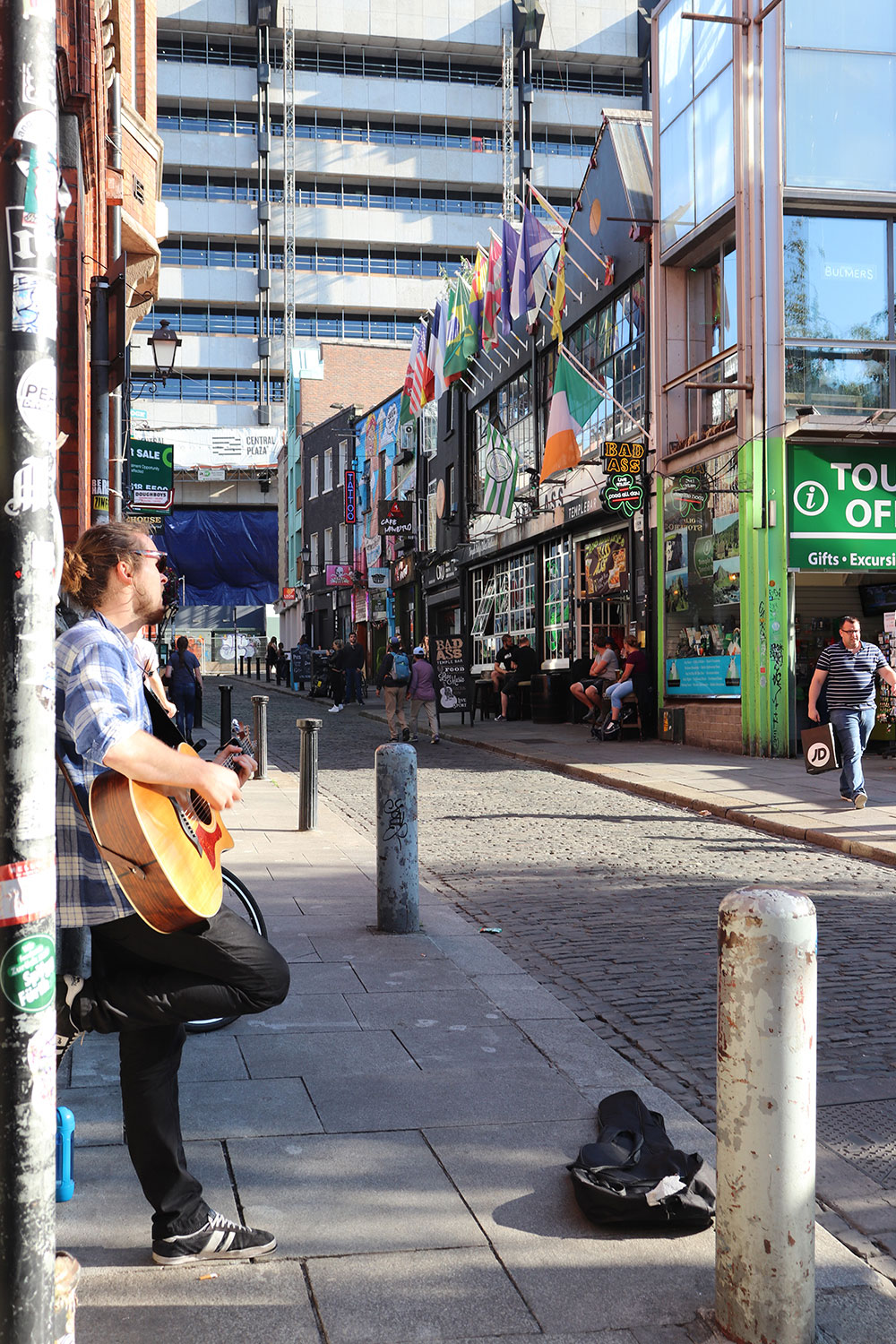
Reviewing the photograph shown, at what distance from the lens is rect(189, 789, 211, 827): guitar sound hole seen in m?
3.07

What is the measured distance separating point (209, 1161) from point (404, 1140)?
58 centimetres

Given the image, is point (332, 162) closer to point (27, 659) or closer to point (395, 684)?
point (395, 684)

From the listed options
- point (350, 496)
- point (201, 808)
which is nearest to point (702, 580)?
point (201, 808)

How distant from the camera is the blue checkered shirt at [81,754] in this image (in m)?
2.78

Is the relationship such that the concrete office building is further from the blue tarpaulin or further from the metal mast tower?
the blue tarpaulin

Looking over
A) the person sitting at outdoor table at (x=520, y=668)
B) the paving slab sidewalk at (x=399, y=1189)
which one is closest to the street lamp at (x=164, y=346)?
the person sitting at outdoor table at (x=520, y=668)

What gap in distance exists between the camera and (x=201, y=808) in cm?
311

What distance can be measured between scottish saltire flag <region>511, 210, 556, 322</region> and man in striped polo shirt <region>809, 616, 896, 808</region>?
13.7 m

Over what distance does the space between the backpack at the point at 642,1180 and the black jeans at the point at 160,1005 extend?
3.33 feet

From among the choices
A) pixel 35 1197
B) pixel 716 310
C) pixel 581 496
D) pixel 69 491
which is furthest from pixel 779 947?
pixel 581 496

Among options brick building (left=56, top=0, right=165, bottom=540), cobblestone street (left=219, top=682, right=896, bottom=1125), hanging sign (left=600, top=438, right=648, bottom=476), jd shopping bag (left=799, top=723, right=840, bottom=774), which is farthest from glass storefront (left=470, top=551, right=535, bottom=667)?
jd shopping bag (left=799, top=723, right=840, bottom=774)

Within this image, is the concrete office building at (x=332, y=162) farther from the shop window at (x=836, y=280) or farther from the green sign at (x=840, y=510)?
the green sign at (x=840, y=510)

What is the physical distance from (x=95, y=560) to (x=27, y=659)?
1202 mm

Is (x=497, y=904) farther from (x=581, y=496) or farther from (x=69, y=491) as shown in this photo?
(x=581, y=496)
